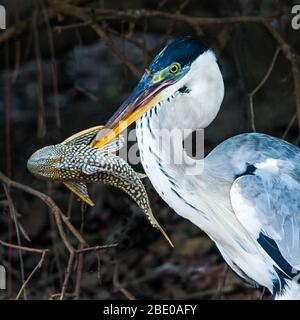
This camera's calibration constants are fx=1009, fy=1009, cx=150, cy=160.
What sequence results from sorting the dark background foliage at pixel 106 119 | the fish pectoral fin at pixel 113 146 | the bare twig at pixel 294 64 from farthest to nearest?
1. the dark background foliage at pixel 106 119
2. the bare twig at pixel 294 64
3. the fish pectoral fin at pixel 113 146

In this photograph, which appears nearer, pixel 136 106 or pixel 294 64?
pixel 136 106

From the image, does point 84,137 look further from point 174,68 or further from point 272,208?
point 272,208

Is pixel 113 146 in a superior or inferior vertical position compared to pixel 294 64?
inferior

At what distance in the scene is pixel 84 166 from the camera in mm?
2623

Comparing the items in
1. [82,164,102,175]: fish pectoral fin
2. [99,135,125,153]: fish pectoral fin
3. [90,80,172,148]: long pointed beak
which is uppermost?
[90,80,172,148]: long pointed beak

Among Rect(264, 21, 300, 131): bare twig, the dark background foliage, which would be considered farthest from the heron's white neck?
the dark background foliage

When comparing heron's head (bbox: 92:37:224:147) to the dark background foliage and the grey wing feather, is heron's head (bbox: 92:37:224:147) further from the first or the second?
the dark background foliage

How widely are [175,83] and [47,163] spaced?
0.42m

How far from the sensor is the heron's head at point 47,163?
2590mm

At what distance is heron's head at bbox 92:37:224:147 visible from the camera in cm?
273

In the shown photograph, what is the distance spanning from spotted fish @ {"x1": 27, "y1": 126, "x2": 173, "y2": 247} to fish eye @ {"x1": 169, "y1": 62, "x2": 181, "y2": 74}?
0.75 ft

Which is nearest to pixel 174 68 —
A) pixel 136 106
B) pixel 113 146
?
pixel 136 106

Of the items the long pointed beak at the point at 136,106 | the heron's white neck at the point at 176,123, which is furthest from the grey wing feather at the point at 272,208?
the long pointed beak at the point at 136,106

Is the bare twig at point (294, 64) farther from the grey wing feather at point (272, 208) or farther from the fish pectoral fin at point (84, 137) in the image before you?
the fish pectoral fin at point (84, 137)
